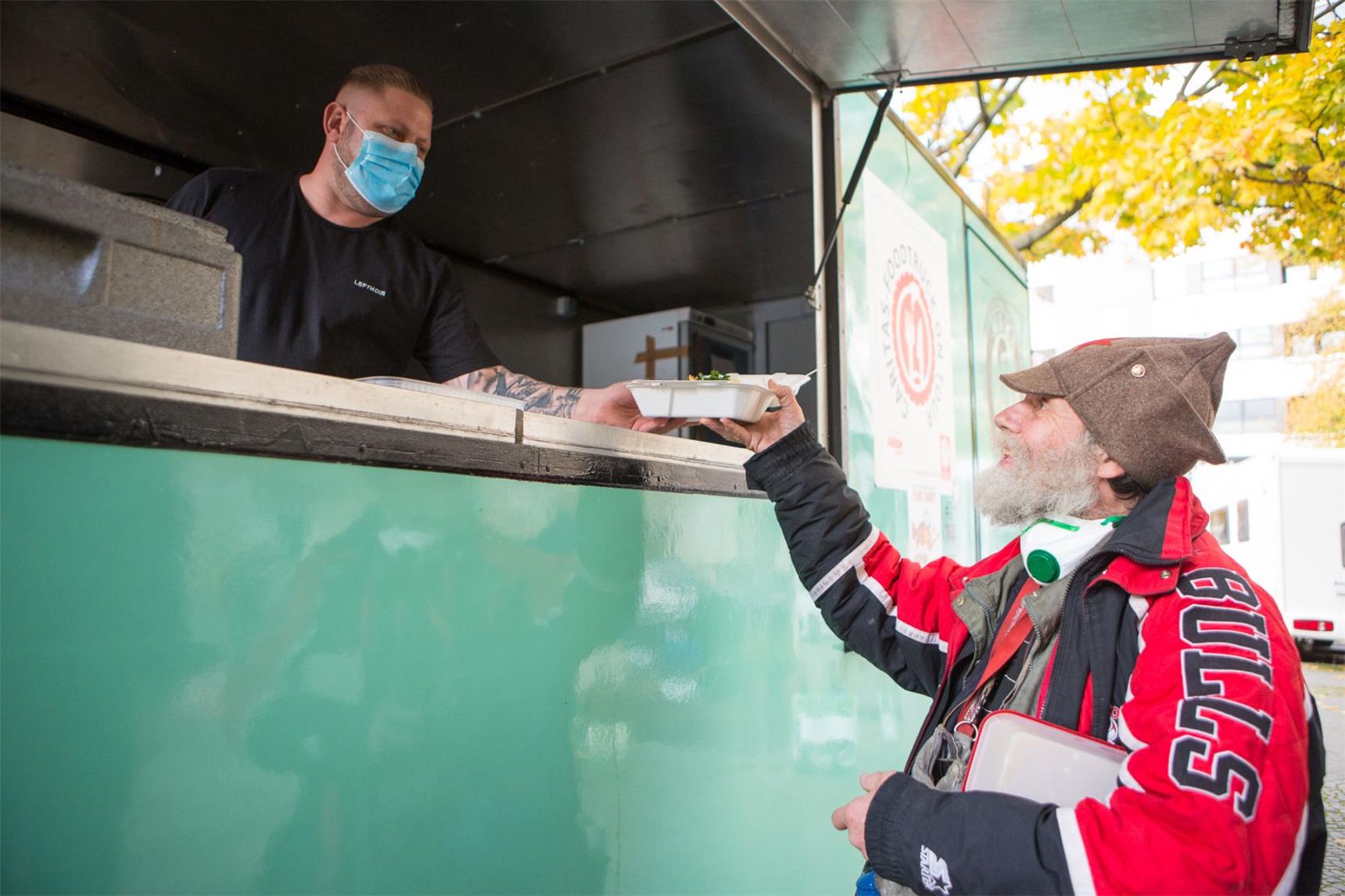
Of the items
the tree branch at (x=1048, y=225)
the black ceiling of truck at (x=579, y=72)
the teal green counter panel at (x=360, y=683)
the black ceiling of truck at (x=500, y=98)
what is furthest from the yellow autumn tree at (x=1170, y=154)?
the teal green counter panel at (x=360, y=683)

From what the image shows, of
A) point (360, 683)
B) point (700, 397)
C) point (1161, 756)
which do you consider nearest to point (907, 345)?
point (700, 397)

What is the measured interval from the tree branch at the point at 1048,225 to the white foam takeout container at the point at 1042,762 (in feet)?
26.7

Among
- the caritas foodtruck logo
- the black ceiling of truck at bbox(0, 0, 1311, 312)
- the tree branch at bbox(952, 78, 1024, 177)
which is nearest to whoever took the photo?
the black ceiling of truck at bbox(0, 0, 1311, 312)

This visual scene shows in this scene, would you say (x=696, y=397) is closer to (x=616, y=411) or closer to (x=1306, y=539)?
(x=616, y=411)

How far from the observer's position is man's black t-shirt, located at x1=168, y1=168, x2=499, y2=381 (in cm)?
251

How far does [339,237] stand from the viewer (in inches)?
105

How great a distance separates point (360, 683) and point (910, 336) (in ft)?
9.58

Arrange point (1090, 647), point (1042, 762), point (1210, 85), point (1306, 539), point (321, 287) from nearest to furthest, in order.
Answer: point (1042, 762), point (1090, 647), point (321, 287), point (1210, 85), point (1306, 539)

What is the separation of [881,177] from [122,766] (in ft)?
10.7

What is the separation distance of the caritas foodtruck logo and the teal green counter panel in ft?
4.76

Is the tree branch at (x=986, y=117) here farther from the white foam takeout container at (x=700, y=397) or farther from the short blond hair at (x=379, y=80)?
the white foam takeout container at (x=700, y=397)

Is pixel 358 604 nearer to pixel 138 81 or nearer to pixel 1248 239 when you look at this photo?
Answer: pixel 138 81

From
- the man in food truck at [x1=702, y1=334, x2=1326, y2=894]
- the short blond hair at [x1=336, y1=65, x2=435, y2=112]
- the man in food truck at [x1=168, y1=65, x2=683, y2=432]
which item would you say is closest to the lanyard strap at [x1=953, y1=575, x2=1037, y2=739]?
the man in food truck at [x1=702, y1=334, x2=1326, y2=894]

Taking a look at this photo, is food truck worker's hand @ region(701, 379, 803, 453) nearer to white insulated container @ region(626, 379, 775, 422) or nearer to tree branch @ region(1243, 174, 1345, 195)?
white insulated container @ region(626, 379, 775, 422)
